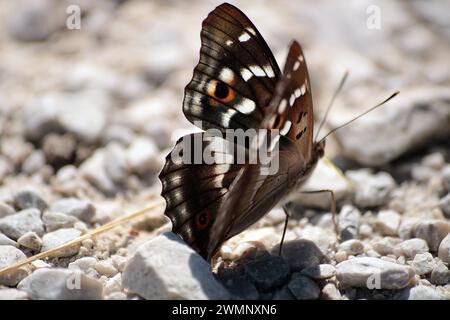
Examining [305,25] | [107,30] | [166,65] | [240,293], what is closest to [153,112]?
[166,65]

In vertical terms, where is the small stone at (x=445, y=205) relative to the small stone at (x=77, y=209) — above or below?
below

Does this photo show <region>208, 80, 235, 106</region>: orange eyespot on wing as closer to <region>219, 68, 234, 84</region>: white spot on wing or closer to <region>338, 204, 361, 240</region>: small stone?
<region>219, 68, 234, 84</region>: white spot on wing

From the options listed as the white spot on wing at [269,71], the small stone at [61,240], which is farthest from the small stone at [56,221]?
the white spot on wing at [269,71]

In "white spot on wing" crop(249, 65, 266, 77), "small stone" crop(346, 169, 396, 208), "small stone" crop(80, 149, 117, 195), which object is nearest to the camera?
"white spot on wing" crop(249, 65, 266, 77)

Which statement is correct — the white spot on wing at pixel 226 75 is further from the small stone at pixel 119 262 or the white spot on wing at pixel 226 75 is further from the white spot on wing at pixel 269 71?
the small stone at pixel 119 262

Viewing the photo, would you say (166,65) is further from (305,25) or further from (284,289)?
(284,289)

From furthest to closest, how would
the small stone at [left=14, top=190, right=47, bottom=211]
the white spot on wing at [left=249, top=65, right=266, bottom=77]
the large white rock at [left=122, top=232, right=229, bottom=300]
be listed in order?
1. the small stone at [left=14, top=190, right=47, bottom=211]
2. the white spot on wing at [left=249, top=65, right=266, bottom=77]
3. the large white rock at [left=122, top=232, right=229, bottom=300]

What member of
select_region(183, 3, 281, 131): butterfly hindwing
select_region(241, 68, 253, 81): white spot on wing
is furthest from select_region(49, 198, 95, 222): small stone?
select_region(241, 68, 253, 81): white spot on wing
